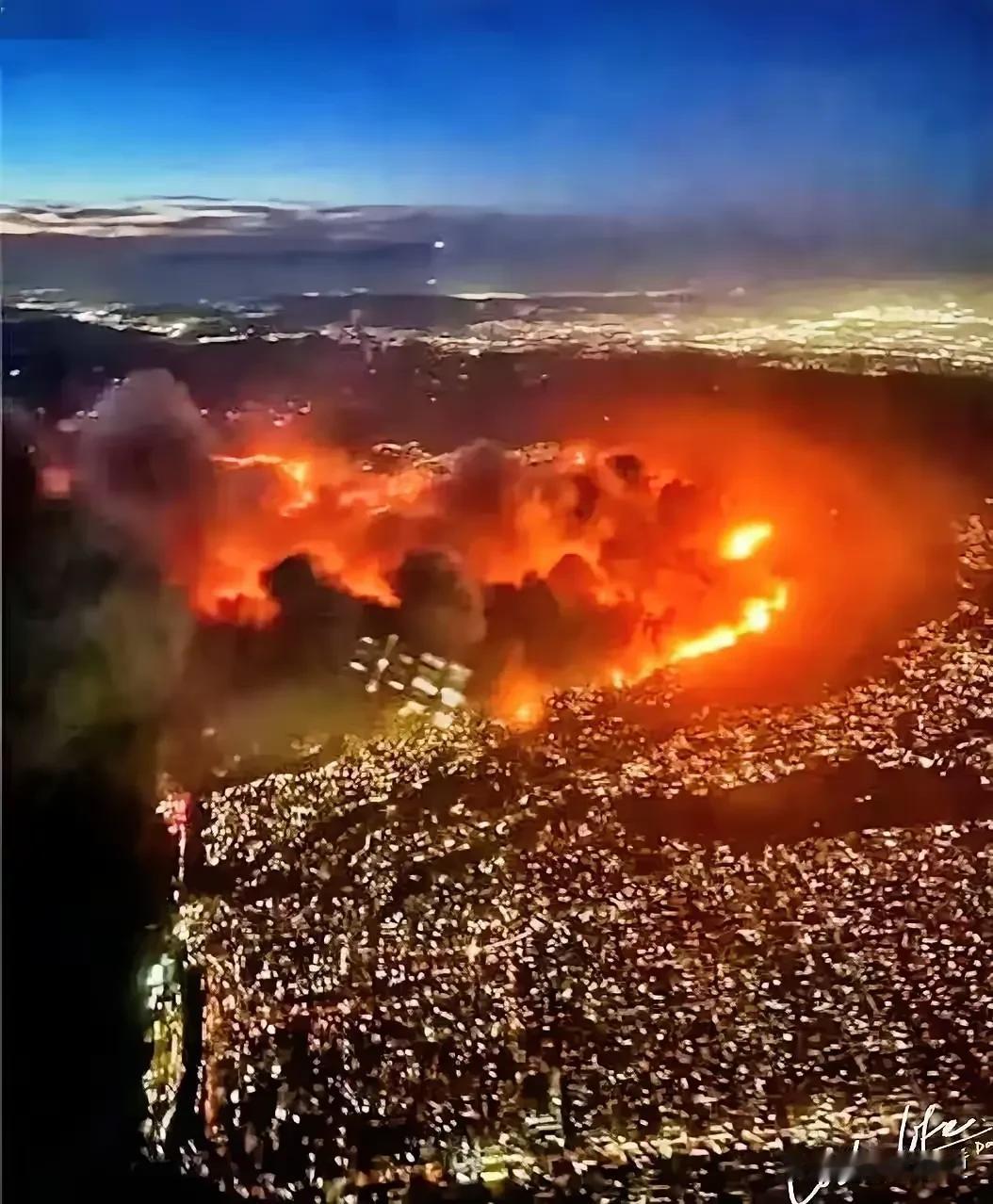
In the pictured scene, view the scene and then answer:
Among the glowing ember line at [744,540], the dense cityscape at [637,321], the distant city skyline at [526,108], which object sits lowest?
the glowing ember line at [744,540]

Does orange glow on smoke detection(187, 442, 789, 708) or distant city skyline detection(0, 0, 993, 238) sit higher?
distant city skyline detection(0, 0, 993, 238)

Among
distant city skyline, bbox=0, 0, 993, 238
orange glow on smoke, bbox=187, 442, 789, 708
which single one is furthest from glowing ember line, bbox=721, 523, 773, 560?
distant city skyline, bbox=0, 0, 993, 238

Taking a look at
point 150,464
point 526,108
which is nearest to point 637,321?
point 526,108

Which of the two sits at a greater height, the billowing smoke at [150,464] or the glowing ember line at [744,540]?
the billowing smoke at [150,464]

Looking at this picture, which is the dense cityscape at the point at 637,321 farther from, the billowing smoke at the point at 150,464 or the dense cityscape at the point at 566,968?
the dense cityscape at the point at 566,968

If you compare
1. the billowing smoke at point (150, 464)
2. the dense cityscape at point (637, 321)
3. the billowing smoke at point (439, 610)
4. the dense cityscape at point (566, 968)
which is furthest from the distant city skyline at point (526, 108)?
the dense cityscape at point (566, 968)

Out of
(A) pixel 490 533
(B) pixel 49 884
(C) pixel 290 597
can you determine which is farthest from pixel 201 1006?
(A) pixel 490 533

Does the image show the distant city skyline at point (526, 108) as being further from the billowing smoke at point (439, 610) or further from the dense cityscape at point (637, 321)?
the billowing smoke at point (439, 610)

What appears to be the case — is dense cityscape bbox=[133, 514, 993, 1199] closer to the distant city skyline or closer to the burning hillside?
the burning hillside

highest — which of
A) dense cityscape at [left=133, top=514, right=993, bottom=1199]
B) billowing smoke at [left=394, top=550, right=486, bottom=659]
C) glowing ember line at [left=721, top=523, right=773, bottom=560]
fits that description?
glowing ember line at [left=721, top=523, right=773, bottom=560]

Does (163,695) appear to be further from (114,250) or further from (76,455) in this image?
(114,250)
